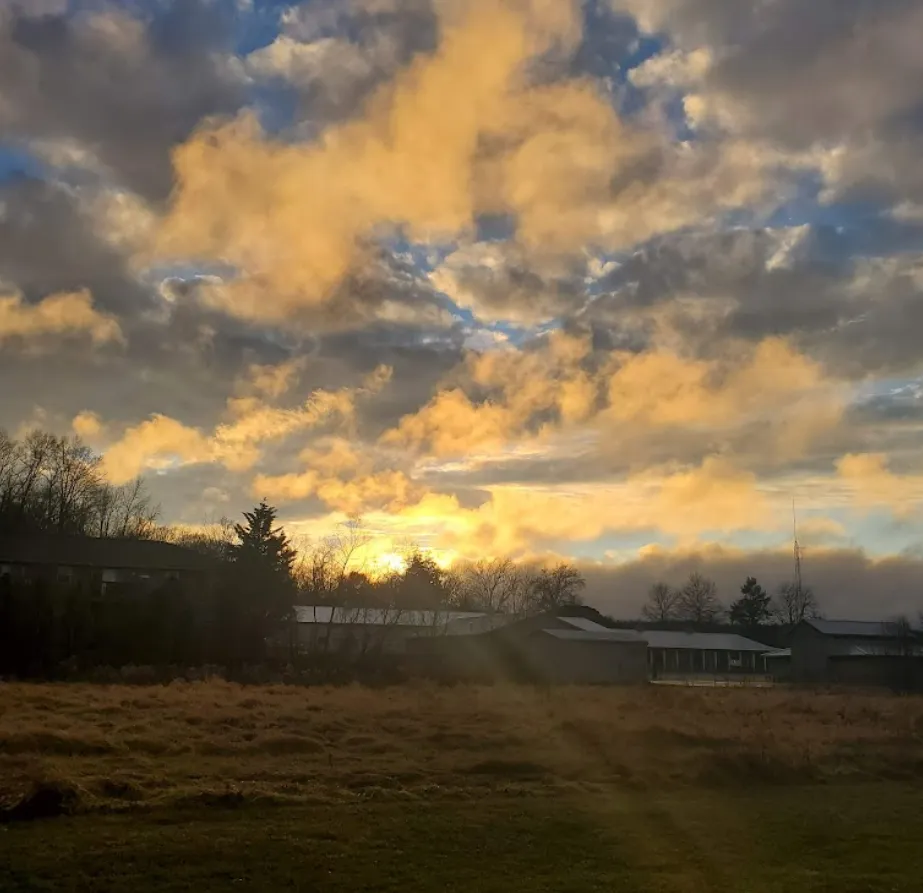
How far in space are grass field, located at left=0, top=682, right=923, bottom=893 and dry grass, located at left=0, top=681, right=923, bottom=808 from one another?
80 millimetres

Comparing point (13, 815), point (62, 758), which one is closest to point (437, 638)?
point (62, 758)

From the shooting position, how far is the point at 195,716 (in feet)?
79.5

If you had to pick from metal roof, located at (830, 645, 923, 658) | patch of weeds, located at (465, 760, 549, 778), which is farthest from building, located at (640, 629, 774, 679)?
patch of weeds, located at (465, 760, 549, 778)

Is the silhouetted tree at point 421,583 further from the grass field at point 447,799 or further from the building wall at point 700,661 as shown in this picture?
the grass field at point 447,799

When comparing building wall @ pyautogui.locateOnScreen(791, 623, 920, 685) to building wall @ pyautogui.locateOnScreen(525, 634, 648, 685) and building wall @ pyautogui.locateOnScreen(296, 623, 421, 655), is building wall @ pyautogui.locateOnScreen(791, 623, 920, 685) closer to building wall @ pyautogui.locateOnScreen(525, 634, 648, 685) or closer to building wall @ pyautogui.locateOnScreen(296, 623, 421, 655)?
building wall @ pyautogui.locateOnScreen(525, 634, 648, 685)

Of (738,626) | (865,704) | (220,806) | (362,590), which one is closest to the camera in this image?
(220,806)

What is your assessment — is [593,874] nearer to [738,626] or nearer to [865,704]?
[865,704]

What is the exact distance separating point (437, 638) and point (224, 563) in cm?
1518

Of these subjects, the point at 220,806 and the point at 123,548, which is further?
the point at 123,548

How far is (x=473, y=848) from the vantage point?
11953 millimetres

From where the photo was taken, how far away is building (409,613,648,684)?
55438 mm

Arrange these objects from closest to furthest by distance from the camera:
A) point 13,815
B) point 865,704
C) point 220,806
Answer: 1. point 13,815
2. point 220,806
3. point 865,704

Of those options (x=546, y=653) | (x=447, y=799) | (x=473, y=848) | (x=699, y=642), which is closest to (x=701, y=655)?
(x=699, y=642)

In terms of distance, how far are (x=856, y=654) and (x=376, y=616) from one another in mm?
37544
